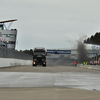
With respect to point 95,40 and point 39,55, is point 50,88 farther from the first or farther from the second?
point 95,40

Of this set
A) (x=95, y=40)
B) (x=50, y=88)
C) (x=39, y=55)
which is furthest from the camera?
(x=95, y=40)

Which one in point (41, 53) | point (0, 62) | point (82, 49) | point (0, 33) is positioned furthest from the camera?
point (0, 33)

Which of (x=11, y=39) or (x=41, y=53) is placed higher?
(x=11, y=39)

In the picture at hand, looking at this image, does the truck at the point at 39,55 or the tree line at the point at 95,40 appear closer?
the truck at the point at 39,55

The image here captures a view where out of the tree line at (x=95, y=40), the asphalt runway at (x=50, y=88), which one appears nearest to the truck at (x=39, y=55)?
the asphalt runway at (x=50, y=88)

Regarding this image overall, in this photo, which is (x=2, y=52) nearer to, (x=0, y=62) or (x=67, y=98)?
(x=0, y=62)

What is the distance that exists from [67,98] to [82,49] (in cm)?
9632

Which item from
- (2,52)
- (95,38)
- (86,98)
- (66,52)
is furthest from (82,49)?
(86,98)

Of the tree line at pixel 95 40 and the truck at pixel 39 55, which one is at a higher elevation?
the tree line at pixel 95 40

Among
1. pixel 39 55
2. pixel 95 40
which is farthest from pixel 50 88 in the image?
pixel 95 40

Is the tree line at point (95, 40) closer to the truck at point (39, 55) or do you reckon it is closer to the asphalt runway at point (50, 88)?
the truck at point (39, 55)

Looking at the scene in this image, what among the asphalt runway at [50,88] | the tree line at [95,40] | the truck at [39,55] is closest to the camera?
the asphalt runway at [50,88]

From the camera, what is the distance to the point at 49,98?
8.05 meters

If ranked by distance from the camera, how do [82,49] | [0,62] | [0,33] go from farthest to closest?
[0,33]
[82,49]
[0,62]
